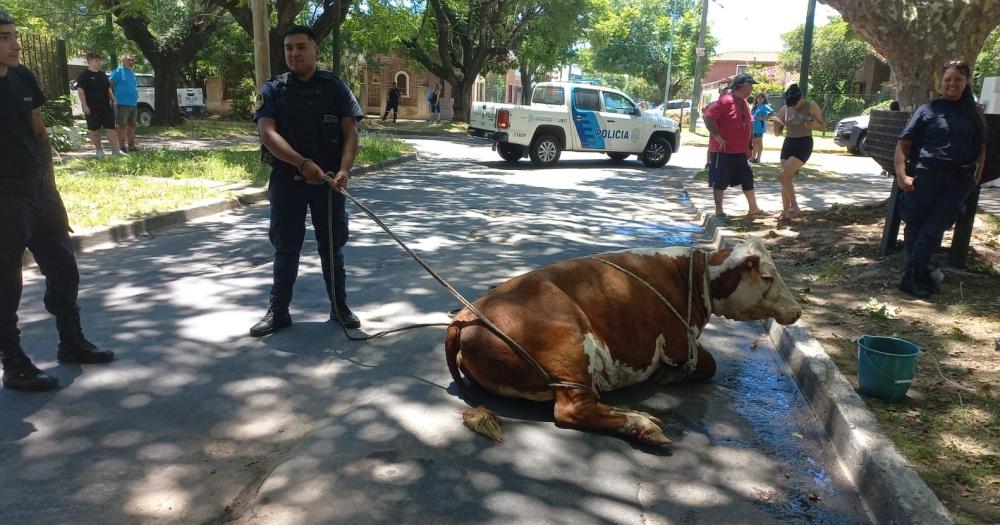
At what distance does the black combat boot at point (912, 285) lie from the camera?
5.61 metres

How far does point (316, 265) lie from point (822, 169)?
13.7 m

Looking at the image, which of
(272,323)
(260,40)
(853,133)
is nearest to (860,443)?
(272,323)

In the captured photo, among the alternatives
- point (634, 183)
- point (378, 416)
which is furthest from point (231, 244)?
point (634, 183)

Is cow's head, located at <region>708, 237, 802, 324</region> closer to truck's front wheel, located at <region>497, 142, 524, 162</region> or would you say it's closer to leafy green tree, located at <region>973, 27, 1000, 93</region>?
truck's front wheel, located at <region>497, 142, 524, 162</region>

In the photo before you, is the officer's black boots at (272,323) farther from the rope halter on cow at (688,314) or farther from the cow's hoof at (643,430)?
the cow's hoof at (643,430)

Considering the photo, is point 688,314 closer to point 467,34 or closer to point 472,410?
point 472,410

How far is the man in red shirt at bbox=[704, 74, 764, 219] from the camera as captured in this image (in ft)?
29.1

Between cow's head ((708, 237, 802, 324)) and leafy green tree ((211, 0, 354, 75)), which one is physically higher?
leafy green tree ((211, 0, 354, 75))

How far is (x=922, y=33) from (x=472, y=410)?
7202 mm

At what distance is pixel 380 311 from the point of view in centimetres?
527

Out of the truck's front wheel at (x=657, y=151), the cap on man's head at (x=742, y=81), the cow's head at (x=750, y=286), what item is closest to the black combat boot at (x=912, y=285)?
the cow's head at (x=750, y=286)

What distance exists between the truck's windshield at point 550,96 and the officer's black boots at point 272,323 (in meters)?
12.8

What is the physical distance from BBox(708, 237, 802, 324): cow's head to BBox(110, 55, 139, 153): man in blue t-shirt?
1360 cm

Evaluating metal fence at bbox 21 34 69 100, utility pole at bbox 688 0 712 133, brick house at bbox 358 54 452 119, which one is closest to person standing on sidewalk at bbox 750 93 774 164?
utility pole at bbox 688 0 712 133
